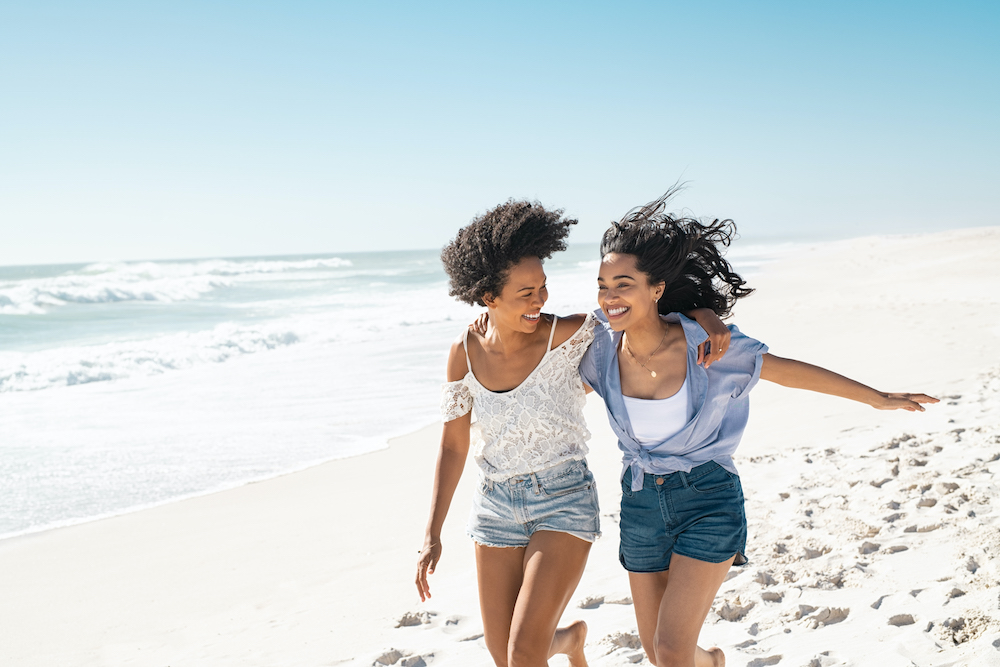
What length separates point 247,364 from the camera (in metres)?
13.5

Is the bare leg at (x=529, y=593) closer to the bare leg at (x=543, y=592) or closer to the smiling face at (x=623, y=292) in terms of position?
the bare leg at (x=543, y=592)

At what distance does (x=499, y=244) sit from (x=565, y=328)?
439mm

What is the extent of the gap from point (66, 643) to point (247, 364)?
31.9ft

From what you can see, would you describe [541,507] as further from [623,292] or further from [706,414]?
[623,292]

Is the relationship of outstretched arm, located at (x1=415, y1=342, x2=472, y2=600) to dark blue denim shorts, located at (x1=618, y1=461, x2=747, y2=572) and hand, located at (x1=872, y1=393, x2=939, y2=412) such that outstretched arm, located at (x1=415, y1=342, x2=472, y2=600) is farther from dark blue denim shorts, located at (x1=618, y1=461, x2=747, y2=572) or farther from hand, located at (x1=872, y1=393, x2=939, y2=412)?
hand, located at (x1=872, y1=393, x2=939, y2=412)

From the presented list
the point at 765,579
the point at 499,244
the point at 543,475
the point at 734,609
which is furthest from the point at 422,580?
the point at 765,579

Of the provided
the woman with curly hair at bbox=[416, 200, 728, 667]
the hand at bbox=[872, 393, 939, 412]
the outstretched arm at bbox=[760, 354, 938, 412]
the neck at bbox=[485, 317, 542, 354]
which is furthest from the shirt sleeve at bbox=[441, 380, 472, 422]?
the hand at bbox=[872, 393, 939, 412]

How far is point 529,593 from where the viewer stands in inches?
108

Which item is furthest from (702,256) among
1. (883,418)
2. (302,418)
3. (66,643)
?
(302,418)

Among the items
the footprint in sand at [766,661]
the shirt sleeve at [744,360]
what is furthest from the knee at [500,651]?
the shirt sleeve at [744,360]

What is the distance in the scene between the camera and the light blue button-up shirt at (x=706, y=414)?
2.83 metres

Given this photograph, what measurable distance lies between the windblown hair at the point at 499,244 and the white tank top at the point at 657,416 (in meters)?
0.71

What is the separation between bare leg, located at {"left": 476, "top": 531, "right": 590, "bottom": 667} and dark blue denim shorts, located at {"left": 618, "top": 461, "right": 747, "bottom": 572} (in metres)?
0.21

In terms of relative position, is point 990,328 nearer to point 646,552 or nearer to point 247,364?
point 646,552
